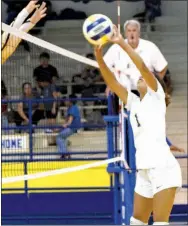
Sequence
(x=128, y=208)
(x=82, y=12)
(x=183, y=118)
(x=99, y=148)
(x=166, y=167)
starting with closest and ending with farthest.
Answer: (x=166, y=167)
(x=128, y=208)
(x=99, y=148)
(x=183, y=118)
(x=82, y=12)

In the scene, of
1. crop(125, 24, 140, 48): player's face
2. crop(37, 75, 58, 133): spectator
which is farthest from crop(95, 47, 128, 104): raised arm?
crop(37, 75, 58, 133): spectator

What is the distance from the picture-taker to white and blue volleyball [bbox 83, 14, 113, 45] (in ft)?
19.1

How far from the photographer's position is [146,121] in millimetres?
6629

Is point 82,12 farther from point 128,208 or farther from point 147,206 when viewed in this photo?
point 147,206

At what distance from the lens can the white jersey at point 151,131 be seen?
257 inches

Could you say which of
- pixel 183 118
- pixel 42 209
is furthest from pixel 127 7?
pixel 42 209

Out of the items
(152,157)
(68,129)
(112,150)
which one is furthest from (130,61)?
(152,157)

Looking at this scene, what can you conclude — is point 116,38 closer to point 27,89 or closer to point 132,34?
point 132,34

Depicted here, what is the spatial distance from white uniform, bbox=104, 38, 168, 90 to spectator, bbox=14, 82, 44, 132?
2326 mm

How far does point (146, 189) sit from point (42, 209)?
5.42 meters

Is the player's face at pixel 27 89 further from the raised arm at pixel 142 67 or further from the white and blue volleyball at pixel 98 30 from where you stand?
the white and blue volleyball at pixel 98 30

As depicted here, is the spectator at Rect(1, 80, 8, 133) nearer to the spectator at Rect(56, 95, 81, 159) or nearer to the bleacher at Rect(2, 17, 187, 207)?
the spectator at Rect(56, 95, 81, 159)

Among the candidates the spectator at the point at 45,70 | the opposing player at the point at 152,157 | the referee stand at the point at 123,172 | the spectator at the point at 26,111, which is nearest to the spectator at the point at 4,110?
the spectator at the point at 26,111

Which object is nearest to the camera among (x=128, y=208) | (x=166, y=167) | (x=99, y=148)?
(x=166, y=167)
